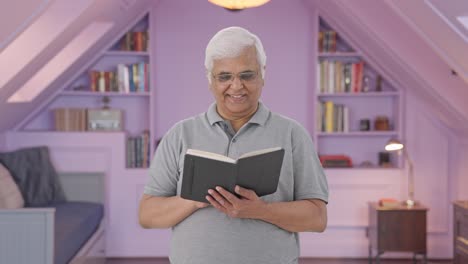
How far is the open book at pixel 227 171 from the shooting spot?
1.51m

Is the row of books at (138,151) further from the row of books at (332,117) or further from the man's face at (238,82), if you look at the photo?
the man's face at (238,82)

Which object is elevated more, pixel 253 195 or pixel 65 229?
pixel 253 195

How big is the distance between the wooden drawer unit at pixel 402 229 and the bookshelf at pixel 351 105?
2.56 feet

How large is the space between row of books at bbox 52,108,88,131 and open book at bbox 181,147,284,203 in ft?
12.9

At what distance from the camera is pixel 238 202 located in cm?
152

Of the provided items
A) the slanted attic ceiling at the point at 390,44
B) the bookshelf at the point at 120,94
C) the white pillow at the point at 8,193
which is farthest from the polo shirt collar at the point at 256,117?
the bookshelf at the point at 120,94

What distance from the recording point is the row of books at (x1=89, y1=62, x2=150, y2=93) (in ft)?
17.4

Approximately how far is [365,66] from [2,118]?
3.18 m

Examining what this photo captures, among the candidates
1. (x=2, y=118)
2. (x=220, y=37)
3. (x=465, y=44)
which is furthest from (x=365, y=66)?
(x=220, y=37)

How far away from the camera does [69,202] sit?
517cm

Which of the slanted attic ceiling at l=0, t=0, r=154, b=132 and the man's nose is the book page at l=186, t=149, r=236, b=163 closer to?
the man's nose

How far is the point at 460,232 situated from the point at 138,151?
2.76 metres

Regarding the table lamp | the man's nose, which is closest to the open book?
the man's nose

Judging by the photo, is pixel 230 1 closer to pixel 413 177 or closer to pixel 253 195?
pixel 253 195
